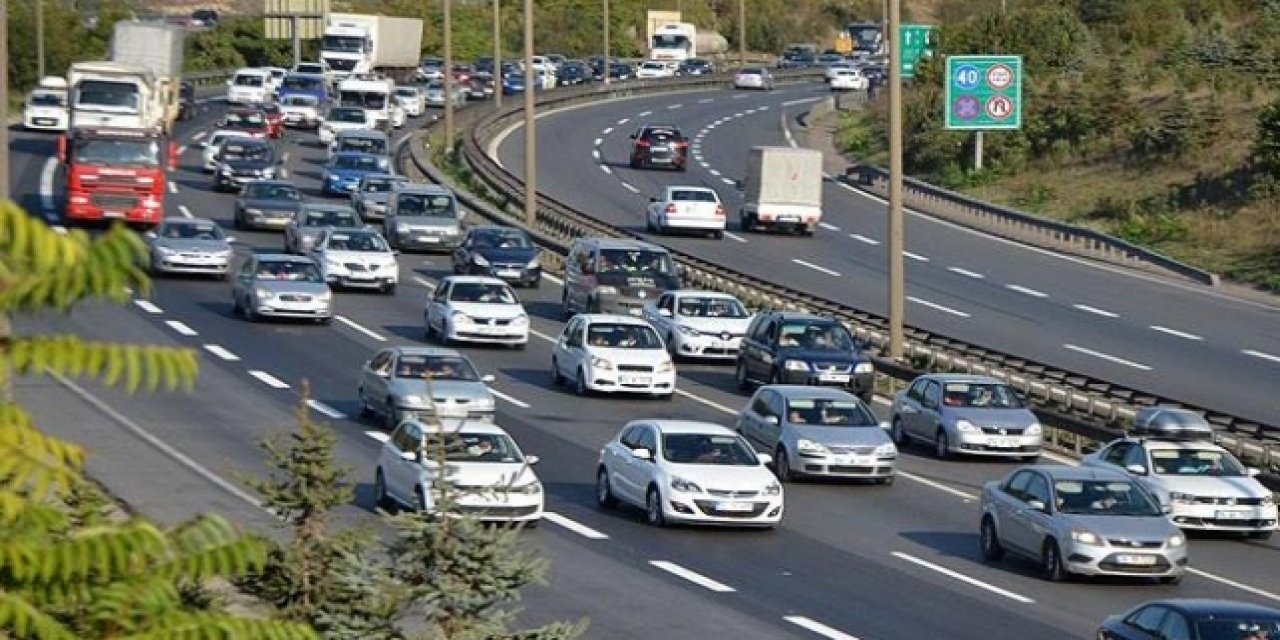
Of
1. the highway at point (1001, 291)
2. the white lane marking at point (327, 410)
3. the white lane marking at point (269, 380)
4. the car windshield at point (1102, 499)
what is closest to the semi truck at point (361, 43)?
the highway at point (1001, 291)

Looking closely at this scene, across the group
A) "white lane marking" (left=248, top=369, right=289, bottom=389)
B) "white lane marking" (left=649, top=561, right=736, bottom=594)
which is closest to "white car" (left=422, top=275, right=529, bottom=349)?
"white lane marking" (left=248, top=369, right=289, bottom=389)

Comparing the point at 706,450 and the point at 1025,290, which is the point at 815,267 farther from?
the point at 706,450

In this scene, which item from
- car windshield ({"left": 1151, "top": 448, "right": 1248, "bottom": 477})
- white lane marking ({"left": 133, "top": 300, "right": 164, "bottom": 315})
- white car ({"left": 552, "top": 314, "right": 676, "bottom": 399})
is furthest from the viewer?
white lane marking ({"left": 133, "top": 300, "right": 164, "bottom": 315})

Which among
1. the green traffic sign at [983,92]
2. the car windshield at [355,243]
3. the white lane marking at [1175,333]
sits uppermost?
the green traffic sign at [983,92]

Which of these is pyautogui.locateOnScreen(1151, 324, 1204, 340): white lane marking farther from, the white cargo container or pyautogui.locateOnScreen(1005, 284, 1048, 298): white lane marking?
the white cargo container

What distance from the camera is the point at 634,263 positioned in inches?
1932

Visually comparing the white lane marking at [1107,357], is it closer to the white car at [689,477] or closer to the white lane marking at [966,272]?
the white lane marking at [966,272]

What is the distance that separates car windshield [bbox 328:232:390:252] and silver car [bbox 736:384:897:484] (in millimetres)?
18523

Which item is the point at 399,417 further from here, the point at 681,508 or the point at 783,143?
the point at 783,143

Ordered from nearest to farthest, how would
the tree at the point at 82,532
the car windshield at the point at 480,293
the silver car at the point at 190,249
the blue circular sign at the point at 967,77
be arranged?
the tree at the point at 82,532 < the car windshield at the point at 480,293 < the silver car at the point at 190,249 < the blue circular sign at the point at 967,77

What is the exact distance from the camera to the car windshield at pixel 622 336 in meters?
40.2

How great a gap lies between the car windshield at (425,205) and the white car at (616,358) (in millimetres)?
18303

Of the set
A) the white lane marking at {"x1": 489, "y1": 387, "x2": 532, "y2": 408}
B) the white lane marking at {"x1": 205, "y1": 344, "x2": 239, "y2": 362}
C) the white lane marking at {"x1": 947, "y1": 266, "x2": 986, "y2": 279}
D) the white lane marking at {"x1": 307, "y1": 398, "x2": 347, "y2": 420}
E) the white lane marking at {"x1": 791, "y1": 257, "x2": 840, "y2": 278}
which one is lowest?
the white lane marking at {"x1": 947, "y1": 266, "x2": 986, "y2": 279}

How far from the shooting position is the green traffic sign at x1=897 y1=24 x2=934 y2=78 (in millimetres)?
99375
